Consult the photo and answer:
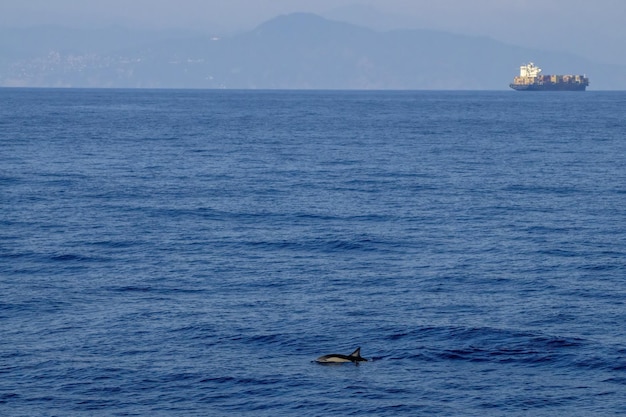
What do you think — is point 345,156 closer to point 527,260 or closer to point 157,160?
point 157,160

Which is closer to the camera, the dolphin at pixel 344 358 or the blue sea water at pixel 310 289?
the blue sea water at pixel 310 289

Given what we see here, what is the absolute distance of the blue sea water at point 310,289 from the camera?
85.7 ft

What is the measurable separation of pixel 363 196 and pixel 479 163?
2329 cm

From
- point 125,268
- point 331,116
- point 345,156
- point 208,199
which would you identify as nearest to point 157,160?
point 345,156

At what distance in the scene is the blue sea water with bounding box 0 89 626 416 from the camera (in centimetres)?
2611

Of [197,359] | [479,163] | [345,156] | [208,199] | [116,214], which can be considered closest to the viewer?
[197,359]

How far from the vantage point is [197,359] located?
2856cm

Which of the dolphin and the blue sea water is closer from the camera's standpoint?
the blue sea water

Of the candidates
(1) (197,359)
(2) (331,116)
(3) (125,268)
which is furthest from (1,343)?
(2) (331,116)

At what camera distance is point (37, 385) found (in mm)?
26516

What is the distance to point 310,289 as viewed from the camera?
36375 mm

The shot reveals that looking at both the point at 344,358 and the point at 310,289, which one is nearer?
the point at 344,358

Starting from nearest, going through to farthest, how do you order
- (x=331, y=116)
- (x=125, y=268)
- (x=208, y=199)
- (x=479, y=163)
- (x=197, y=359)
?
1. (x=197, y=359)
2. (x=125, y=268)
3. (x=208, y=199)
4. (x=479, y=163)
5. (x=331, y=116)

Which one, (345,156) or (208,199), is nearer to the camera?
(208,199)
